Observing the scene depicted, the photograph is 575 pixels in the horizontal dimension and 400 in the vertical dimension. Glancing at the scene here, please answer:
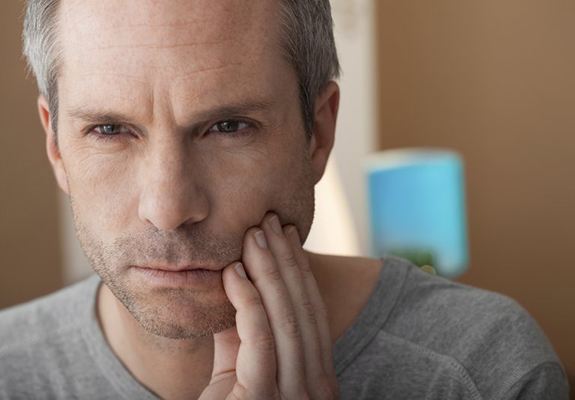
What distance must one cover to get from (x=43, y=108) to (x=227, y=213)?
43cm

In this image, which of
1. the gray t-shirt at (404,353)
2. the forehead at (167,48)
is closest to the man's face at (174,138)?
the forehead at (167,48)

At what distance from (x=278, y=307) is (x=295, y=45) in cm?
38

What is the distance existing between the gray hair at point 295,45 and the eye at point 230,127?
132mm

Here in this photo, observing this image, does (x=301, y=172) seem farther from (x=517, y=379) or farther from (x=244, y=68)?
(x=517, y=379)

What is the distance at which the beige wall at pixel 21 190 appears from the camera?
14.0 feet

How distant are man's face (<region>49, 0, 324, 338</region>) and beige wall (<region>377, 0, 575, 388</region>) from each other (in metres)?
3.22

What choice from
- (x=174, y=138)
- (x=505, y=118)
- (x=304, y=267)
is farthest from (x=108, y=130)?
(x=505, y=118)

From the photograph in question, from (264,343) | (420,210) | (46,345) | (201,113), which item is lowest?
(420,210)

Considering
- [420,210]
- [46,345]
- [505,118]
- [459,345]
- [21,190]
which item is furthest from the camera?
[505,118]

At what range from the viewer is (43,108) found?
1.57m

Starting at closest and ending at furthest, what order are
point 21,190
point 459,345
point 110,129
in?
point 110,129 < point 459,345 < point 21,190

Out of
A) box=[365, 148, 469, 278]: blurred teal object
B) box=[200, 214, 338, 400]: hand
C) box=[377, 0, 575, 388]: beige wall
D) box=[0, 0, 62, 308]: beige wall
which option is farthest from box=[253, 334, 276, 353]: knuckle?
box=[377, 0, 575, 388]: beige wall

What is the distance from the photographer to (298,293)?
4.57ft

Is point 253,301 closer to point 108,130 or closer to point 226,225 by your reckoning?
point 226,225
